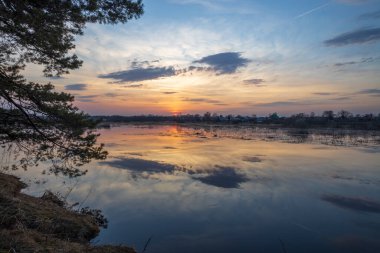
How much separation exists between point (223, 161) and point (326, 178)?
28.9 ft

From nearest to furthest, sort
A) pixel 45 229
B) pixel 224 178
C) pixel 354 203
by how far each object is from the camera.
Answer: pixel 45 229 → pixel 354 203 → pixel 224 178

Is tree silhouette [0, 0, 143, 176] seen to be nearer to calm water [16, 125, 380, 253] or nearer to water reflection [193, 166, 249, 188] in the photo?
calm water [16, 125, 380, 253]

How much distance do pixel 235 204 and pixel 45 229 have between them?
7498 mm

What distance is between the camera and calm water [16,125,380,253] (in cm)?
995

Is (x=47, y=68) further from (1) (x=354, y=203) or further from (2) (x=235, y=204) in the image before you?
(1) (x=354, y=203)

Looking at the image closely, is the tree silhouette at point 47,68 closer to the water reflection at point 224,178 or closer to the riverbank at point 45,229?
the riverbank at point 45,229

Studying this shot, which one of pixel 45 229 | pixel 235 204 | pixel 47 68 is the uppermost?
pixel 47 68

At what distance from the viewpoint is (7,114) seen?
1115cm

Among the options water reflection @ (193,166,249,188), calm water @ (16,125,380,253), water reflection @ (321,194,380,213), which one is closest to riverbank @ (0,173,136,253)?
calm water @ (16,125,380,253)

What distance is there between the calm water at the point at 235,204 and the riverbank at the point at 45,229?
0.77 m

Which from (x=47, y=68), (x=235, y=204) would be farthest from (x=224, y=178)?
(x=47, y=68)

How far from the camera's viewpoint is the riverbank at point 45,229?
21.7ft

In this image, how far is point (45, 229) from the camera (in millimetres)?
8836

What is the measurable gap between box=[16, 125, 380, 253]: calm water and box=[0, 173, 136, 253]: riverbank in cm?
77
